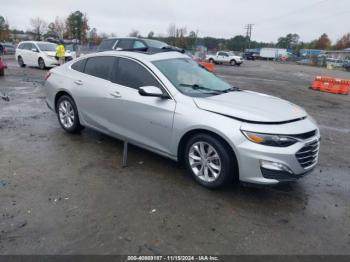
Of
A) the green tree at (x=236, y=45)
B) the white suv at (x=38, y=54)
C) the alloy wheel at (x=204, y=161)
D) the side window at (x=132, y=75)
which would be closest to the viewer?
the alloy wheel at (x=204, y=161)

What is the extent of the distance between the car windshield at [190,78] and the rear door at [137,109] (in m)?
0.25

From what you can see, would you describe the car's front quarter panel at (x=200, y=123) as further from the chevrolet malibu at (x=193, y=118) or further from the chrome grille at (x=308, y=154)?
the chrome grille at (x=308, y=154)

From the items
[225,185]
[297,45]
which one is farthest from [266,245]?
[297,45]

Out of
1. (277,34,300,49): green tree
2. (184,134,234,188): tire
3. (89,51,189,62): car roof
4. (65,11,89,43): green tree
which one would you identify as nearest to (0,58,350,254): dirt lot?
(184,134,234,188): tire

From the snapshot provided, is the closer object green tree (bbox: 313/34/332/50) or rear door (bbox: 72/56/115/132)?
rear door (bbox: 72/56/115/132)

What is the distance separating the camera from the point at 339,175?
4668mm

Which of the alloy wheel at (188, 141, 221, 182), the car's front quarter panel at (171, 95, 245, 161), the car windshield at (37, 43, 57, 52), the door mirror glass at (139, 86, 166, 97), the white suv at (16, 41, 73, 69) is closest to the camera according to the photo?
the car's front quarter panel at (171, 95, 245, 161)

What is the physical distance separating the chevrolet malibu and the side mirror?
0.01 m

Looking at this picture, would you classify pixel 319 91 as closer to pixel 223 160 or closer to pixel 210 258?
pixel 223 160

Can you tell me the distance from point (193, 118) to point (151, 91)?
0.71 m

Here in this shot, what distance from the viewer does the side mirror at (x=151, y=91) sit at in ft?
13.4

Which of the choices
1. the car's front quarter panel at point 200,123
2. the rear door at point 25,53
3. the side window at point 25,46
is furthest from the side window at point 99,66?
the side window at point 25,46

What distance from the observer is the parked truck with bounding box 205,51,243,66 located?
127ft

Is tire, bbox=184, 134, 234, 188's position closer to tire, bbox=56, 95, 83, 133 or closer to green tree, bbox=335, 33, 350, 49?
tire, bbox=56, 95, 83, 133
